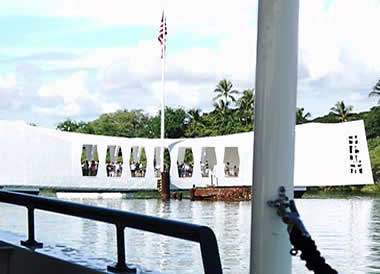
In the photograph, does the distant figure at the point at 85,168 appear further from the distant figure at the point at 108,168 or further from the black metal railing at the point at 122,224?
the black metal railing at the point at 122,224

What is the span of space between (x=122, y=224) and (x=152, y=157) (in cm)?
3014

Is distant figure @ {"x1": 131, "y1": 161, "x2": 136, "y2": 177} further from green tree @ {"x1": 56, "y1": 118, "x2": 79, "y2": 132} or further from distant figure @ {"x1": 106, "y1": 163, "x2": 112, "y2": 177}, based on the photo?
green tree @ {"x1": 56, "y1": 118, "x2": 79, "y2": 132}

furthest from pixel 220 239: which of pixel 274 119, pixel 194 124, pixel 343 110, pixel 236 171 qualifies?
pixel 194 124

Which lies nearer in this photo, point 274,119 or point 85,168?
point 274,119

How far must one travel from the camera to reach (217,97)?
45969mm

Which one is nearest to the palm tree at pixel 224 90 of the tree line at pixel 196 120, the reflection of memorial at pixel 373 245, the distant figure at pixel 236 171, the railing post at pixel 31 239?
the tree line at pixel 196 120

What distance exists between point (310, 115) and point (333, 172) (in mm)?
3304

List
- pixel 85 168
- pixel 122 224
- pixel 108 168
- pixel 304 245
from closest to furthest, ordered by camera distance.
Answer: pixel 304 245 < pixel 122 224 < pixel 85 168 < pixel 108 168

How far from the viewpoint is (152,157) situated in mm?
32094

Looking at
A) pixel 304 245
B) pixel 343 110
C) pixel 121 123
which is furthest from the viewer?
pixel 121 123

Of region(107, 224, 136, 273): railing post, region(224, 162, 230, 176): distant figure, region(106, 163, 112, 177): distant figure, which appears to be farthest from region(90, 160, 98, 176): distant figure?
region(107, 224, 136, 273): railing post

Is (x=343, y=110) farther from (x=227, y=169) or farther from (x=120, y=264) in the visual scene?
(x=120, y=264)

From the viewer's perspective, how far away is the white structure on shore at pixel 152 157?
97.9 feet

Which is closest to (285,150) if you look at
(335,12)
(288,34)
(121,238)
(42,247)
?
(288,34)
